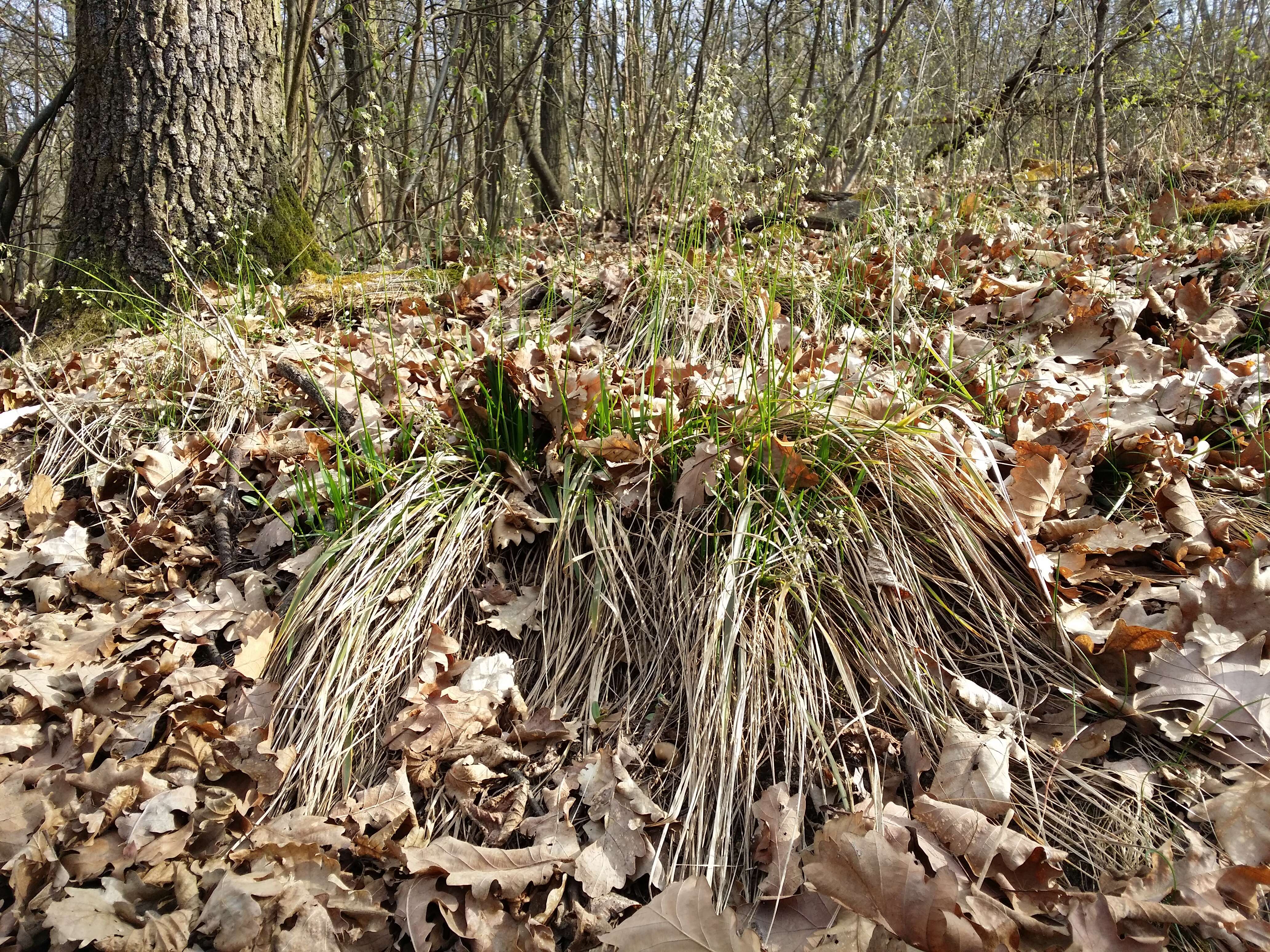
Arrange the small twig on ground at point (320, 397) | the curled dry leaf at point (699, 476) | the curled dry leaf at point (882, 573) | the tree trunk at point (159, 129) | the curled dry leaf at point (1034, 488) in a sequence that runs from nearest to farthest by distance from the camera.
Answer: the curled dry leaf at point (882, 573) < the curled dry leaf at point (1034, 488) < the curled dry leaf at point (699, 476) < the small twig on ground at point (320, 397) < the tree trunk at point (159, 129)

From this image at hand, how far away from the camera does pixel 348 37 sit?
627 centimetres

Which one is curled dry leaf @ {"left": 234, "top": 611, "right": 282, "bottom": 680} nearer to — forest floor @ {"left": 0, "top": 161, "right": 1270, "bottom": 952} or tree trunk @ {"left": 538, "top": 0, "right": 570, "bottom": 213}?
forest floor @ {"left": 0, "top": 161, "right": 1270, "bottom": 952}

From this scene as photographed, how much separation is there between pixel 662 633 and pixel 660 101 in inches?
151

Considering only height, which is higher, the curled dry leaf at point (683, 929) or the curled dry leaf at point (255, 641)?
the curled dry leaf at point (255, 641)

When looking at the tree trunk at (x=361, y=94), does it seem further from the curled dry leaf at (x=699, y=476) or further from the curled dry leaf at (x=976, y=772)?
the curled dry leaf at (x=976, y=772)

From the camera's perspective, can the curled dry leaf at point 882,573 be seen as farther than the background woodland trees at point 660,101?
No

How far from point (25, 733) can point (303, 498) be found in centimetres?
79

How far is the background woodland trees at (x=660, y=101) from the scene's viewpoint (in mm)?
3760

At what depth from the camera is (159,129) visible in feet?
10.2

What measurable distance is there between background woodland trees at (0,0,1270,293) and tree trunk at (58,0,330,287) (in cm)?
38

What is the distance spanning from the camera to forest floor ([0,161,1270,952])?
1335mm

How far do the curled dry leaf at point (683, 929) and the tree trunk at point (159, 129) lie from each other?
297 cm

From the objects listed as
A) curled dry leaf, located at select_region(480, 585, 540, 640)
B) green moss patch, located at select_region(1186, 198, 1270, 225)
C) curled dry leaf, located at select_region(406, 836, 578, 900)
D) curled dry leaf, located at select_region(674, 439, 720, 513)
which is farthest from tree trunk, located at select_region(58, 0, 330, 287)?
green moss patch, located at select_region(1186, 198, 1270, 225)

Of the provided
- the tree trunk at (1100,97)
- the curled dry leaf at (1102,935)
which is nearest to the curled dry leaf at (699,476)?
the curled dry leaf at (1102,935)
